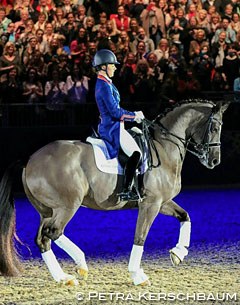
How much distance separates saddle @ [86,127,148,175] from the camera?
9.20 metres

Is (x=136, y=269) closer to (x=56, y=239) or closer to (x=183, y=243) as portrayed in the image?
(x=183, y=243)

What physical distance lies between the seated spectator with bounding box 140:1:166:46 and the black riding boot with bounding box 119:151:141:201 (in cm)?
934

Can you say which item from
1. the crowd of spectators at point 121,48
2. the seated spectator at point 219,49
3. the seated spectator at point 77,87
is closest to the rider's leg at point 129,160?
the crowd of spectators at point 121,48


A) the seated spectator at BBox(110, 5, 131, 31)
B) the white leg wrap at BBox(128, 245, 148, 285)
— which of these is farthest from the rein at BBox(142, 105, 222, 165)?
the seated spectator at BBox(110, 5, 131, 31)

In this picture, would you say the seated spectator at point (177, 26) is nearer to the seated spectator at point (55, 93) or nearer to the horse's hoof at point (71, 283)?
the seated spectator at point (55, 93)

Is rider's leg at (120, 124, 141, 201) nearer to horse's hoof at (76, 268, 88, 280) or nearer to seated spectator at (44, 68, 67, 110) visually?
horse's hoof at (76, 268, 88, 280)

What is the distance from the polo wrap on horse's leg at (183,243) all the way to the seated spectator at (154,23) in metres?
9.21

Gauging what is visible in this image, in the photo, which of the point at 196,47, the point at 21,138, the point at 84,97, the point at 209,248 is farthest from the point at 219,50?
the point at 209,248

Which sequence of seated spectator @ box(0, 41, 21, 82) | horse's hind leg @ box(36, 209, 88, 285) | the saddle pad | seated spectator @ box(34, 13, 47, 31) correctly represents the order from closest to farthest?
horse's hind leg @ box(36, 209, 88, 285) → the saddle pad → seated spectator @ box(0, 41, 21, 82) → seated spectator @ box(34, 13, 47, 31)

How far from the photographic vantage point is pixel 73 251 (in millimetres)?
9117

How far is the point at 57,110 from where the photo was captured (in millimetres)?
16203

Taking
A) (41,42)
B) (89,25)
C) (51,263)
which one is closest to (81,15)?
(89,25)

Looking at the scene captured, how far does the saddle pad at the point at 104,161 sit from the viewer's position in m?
9.18

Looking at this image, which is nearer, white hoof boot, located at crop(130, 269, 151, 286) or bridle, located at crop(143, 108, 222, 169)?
white hoof boot, located at crop(130, 269, 151, 286)
